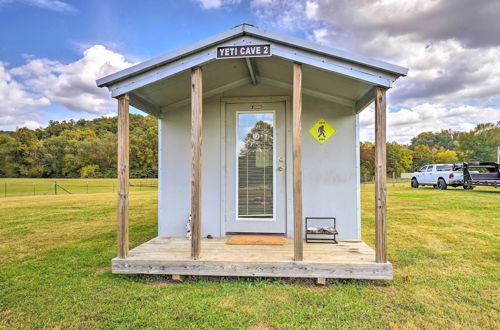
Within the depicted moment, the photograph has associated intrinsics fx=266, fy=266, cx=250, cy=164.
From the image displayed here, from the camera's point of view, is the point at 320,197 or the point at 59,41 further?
the point at 59,41

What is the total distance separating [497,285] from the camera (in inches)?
112

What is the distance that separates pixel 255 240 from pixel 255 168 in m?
1.12

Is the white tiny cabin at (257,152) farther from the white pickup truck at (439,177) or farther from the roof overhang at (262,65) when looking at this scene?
the white pickup truck at (439,177)

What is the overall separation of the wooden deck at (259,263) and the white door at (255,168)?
0.84 m

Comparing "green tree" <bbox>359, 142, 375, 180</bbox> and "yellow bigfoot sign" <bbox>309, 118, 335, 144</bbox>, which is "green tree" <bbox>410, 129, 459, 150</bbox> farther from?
"yellow bigfoot sign" <bbox>309, 118, 335, 144</bbox>

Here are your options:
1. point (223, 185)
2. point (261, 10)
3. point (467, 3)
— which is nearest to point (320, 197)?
point (223, 185)

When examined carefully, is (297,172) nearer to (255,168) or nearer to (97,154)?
(255,168)

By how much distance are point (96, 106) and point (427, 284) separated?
5030 centimetres

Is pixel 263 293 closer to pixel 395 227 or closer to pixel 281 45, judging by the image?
pixel 281 45

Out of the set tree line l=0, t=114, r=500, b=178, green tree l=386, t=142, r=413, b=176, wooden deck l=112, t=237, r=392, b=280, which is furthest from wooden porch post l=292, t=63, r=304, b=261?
green tree l=386, t=142, r=413, b=176

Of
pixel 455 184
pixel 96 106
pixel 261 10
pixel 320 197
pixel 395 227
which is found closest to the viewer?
pixel 320 197

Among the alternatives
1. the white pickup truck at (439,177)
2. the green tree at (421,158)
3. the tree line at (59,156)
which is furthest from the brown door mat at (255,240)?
the green tree at (421,158)

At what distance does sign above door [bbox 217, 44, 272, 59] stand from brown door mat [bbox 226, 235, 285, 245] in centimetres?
243

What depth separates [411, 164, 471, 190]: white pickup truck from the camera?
44.0 feet
